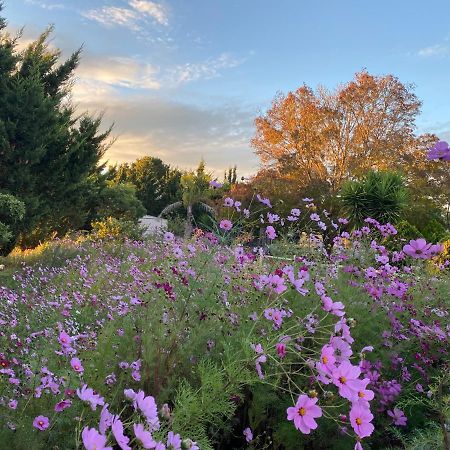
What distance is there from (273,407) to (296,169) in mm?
23687

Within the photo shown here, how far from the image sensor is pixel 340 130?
83.7 ft

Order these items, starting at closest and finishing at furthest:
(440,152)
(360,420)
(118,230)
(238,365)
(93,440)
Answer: (93,440), (360,420), (440,152), (238,365), (118,230)

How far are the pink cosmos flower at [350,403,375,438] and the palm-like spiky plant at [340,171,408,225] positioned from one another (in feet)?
37.4

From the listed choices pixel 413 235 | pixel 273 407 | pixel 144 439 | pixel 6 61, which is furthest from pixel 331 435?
pixel 6 61

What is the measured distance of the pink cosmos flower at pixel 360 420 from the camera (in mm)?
1278

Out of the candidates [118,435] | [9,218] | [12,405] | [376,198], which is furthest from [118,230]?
[118,435]

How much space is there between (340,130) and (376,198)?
13881 mm

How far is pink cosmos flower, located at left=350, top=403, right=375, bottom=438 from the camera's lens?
1.28 metres

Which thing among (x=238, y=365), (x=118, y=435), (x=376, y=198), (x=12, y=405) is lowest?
(x=12, y=405)

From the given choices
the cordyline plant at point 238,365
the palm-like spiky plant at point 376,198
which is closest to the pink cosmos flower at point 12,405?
the cordyline plant at point 238,365

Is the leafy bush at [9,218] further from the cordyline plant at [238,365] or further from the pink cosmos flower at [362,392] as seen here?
the pink cosmos flower at [362,392]

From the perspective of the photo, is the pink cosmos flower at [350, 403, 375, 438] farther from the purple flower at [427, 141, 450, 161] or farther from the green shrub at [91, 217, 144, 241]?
the green shrub at [91, 217, 144, 241]

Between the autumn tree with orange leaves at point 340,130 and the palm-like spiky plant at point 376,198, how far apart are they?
11.5 meters

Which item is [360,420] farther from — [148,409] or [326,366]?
[148,409]
